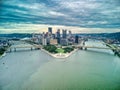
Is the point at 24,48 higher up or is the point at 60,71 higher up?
the point at 24,48

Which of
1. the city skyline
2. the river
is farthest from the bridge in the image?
the city skyline

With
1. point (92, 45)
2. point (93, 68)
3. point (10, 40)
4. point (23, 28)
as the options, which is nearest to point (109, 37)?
point (92, 45)

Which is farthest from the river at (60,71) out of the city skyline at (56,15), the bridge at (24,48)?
the city skyline at (56,15)

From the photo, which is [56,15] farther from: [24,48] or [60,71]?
[60,71]

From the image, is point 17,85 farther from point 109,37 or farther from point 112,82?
point 109,37

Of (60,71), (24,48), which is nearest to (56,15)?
(24,48)

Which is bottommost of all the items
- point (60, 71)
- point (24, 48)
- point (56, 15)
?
point (60, 71)

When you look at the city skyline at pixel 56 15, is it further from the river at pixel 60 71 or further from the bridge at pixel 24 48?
the river at pixel 60 71
